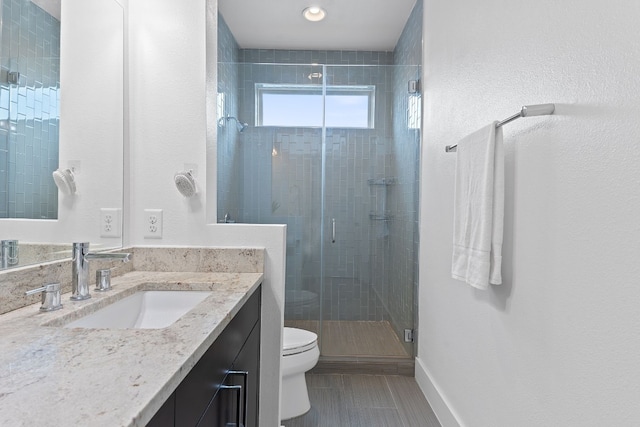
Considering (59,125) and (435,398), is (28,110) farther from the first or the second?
(435,398)

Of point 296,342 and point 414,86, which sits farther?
point 414,86

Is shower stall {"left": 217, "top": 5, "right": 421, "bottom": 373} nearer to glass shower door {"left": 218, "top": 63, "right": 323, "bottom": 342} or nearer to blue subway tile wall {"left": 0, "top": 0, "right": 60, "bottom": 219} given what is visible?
glass shower door {"left": 218, "top": 63, "right": 323, "bottom": 342}

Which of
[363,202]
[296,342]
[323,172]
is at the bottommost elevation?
[296,342]

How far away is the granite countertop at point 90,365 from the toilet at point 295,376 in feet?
3.24

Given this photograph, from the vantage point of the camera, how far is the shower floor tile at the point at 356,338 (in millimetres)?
2648

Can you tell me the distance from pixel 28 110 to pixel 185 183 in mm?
585

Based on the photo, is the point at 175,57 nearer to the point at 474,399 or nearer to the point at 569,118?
the point at 569,118

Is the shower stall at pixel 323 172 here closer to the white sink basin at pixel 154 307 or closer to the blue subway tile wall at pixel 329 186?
the blue subway tile wall at pixel 329 186

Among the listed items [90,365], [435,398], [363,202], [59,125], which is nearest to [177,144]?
[59,125]

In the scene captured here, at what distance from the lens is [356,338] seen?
9.26 feet

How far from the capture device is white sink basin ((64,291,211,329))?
126 centimetres

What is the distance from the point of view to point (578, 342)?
0.93 metres

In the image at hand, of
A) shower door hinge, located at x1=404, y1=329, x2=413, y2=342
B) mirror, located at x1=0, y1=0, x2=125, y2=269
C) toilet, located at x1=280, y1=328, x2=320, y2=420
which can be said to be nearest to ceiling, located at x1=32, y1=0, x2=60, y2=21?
mirror, located at x1=0, y1=0, x2=125, y2=269

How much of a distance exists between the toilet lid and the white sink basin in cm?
69
